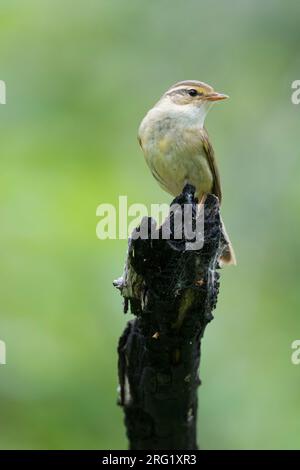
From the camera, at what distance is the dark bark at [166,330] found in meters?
3.41

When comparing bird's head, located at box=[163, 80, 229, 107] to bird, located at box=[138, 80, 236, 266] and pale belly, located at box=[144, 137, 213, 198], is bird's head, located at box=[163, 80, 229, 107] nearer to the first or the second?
bird, located at box=[138, 80, 236, 266]

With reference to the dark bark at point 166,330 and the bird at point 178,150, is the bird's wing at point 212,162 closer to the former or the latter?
the bird at point 178,150

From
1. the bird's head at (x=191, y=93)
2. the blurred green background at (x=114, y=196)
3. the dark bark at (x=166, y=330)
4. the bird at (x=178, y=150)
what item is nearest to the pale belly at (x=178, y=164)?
the bird at (x=178, y=150)

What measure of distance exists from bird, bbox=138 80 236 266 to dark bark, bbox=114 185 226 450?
1.71 m

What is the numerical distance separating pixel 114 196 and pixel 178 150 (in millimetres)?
854

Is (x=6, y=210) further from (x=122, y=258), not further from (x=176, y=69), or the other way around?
(x=176, y=69)

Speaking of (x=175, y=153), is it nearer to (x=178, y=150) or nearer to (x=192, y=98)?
(x=178, y=150)

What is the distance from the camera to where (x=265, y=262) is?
5445 millimetres

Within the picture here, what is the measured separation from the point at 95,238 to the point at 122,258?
0.70 ft

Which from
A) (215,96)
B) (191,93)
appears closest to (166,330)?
(215,96)

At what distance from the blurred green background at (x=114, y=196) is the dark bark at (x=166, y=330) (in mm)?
687

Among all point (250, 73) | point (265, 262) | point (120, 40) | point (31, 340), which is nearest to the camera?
point (31, 340)

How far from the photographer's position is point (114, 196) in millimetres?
4867

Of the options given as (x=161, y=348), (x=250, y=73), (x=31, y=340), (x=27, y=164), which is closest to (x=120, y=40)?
(x=250, y=73)
